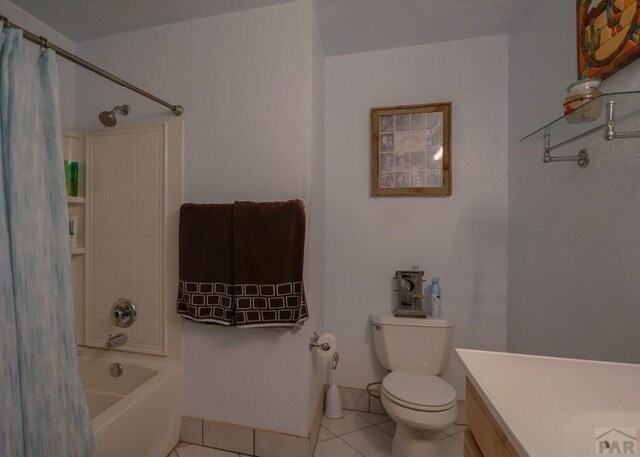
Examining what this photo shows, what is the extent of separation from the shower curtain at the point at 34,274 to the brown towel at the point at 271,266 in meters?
0.62

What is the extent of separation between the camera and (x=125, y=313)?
1.55 meters

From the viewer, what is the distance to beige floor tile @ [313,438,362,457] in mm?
1425

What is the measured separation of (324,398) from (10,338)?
5.03ft

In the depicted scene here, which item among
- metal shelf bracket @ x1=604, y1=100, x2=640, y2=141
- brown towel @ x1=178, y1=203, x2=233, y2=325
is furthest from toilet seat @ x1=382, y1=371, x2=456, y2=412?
metal shelf bracket @ x1=604, y1=100, x2=640, y2=141

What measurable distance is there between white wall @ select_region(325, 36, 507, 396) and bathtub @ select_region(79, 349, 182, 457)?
3.14ft

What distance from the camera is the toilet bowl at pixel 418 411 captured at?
1.21 m

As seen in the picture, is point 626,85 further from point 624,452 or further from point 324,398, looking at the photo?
point 324,398

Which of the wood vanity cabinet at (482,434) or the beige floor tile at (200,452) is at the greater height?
the wood vanity cabinet at (482,434)

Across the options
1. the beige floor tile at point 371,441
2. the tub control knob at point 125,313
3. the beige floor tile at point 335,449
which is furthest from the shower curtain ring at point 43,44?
the beige floor tile at point 371,441

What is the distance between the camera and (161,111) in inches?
60.1

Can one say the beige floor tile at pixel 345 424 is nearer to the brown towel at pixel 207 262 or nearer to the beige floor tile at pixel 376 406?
the beige floor tile at pixel 376 406

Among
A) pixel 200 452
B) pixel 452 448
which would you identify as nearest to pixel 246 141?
pixel 200 452

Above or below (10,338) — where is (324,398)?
below

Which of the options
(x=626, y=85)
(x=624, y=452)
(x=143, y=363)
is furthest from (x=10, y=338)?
(x=626, y=85)
